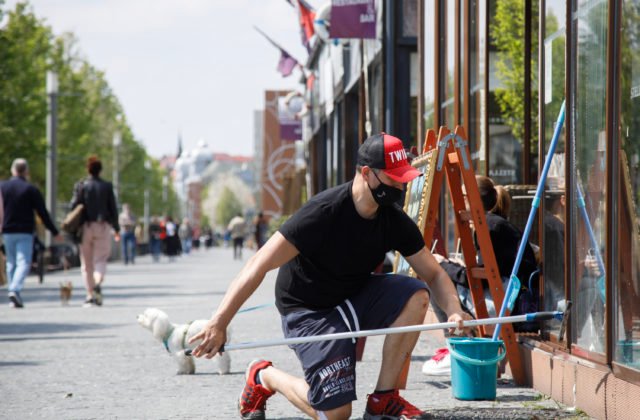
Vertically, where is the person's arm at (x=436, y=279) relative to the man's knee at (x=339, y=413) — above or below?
above

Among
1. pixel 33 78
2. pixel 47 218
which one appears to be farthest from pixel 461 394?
pixel 33 78

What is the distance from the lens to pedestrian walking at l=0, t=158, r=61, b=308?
1745cm

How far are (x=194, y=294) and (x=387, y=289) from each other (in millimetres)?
14324

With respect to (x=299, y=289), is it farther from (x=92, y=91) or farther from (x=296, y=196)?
(x=92, y=91)

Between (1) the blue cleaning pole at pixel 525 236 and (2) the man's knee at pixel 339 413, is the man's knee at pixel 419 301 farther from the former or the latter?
(1) the blue cleaning pole at pixel 525 236

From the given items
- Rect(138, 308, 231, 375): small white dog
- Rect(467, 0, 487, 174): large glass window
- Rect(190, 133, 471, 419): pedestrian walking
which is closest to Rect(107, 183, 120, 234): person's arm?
Rect(467, 0, 487, 174): large glass window

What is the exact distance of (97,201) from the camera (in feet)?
55.6

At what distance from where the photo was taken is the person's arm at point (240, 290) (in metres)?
5.97

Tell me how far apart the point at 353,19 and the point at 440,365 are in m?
9.45

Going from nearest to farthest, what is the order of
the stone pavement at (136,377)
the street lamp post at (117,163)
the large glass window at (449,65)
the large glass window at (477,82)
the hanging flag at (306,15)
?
the stone pavement at (136,377)
the large glass window at (477,82)
the large glass window at (449,65)
the hanging flag at (306,15)
the street lamp post at (117,163)

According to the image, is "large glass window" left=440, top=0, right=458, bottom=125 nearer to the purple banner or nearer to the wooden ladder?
the wooden ladder

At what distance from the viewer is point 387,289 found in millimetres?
6578

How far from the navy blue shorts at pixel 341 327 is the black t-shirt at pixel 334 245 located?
66mm

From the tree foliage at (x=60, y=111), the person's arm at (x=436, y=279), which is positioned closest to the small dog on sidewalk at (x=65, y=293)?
the person's arm at (x=436, y=279)
